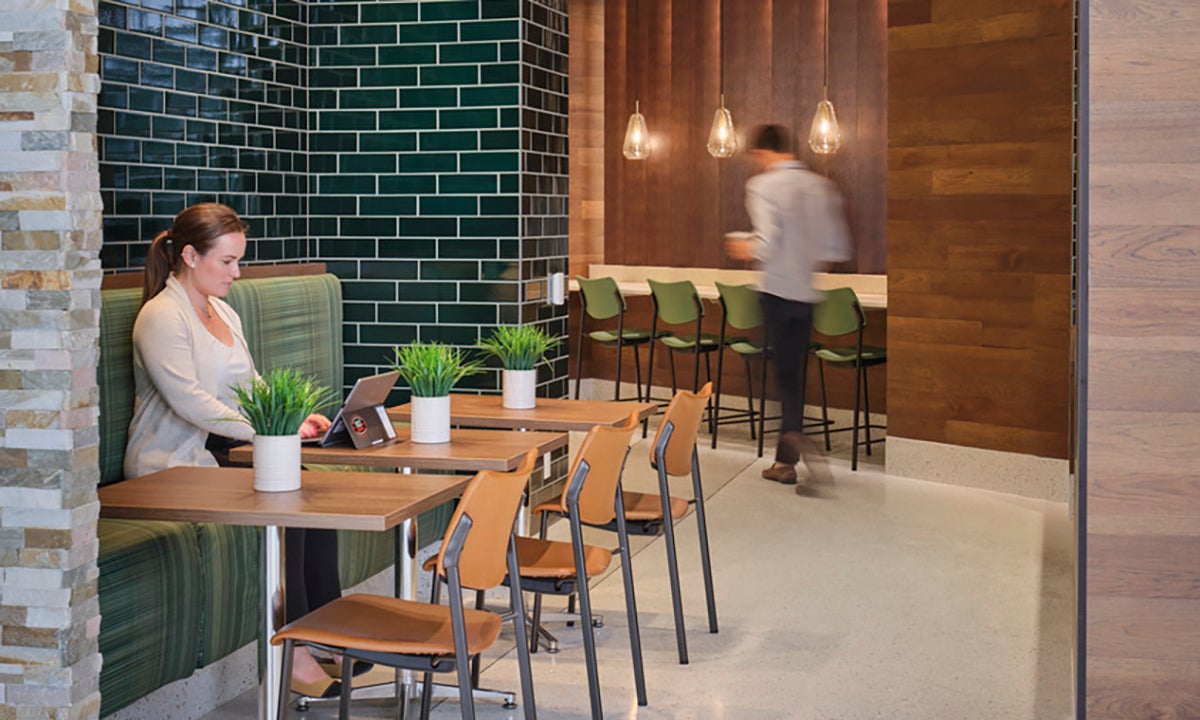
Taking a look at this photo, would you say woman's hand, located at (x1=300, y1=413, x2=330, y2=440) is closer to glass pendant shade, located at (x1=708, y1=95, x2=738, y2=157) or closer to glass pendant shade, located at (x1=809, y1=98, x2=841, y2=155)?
glass pendant shade, located at (x1=809, y1=98, x2=841, y2=155)

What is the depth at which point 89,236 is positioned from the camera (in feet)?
8.31

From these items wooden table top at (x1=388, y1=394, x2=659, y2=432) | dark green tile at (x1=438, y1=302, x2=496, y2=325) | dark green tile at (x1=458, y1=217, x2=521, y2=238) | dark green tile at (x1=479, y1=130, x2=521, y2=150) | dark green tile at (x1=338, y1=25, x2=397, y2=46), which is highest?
dark green tile at (x1=338, y1=25, x2=397, y2=46)

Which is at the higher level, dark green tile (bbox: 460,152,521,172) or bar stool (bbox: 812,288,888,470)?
dark green tile (bbox: 460,152,521,172)

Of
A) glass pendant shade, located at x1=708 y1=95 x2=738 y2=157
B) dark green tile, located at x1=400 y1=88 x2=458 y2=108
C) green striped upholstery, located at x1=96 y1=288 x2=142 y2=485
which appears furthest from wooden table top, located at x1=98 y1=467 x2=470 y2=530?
glass pendant shade, located at x1=708 y1=95 x2=738 y2=157

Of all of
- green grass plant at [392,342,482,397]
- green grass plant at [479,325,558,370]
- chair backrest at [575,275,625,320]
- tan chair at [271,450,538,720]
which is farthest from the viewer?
chair backrest at [575,275,625,320]

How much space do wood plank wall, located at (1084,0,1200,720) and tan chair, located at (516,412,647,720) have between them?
123 centimetres

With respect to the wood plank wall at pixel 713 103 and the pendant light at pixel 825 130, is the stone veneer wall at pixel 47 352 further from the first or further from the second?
the wood plank wall at pixel 713 103

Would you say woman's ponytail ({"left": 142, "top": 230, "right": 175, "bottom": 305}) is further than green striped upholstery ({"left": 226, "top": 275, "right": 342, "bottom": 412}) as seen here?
No

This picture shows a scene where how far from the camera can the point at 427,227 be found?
551 centimetres

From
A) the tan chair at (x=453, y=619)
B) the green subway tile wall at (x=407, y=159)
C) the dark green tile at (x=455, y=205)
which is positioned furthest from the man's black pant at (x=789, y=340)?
the tan chair at (x=453, y=619)

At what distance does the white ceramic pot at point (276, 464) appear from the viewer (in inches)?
119

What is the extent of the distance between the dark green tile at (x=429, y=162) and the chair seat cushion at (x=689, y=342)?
12.1 ft

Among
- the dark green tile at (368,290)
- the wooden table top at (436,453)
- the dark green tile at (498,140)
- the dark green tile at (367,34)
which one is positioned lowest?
the wooden table top at (436,453)

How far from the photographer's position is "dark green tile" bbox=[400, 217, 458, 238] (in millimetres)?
5484
